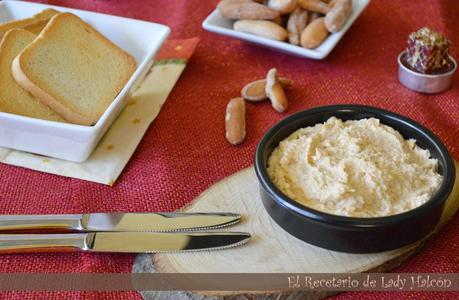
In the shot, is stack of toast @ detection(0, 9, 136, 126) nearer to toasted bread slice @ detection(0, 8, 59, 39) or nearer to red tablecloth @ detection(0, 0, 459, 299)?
toasted bread slice @ detection(0, 8, 59, 39)

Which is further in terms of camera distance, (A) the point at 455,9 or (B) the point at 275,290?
(A) the point at 455,9

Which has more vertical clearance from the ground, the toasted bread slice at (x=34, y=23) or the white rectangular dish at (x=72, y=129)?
the toasted bread slice at (x=34, y=23)

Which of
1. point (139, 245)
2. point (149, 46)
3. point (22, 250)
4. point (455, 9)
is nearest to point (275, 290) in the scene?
point (139, 245)

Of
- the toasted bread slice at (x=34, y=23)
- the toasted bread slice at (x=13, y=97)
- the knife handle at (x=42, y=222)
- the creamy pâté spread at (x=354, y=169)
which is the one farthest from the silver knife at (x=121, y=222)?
the toasted bread slice at (x=34, y=23)

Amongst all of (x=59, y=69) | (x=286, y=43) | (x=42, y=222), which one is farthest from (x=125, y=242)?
(x=286, y=43)

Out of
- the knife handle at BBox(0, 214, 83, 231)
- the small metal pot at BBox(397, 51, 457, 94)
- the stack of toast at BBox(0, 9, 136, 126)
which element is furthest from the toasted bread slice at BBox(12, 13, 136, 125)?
the small metal pot at BBox(397, 51, 457, 94)

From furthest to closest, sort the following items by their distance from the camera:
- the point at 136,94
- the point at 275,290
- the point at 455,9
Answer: the point at 455,9
the point at 136,94
the point at 275,290

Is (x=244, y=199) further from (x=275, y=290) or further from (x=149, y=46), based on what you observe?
(x=149, y=46)

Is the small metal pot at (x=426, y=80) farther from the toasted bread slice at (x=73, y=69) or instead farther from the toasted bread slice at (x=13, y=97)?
the toasted bread slice at (x=13, y=97)
